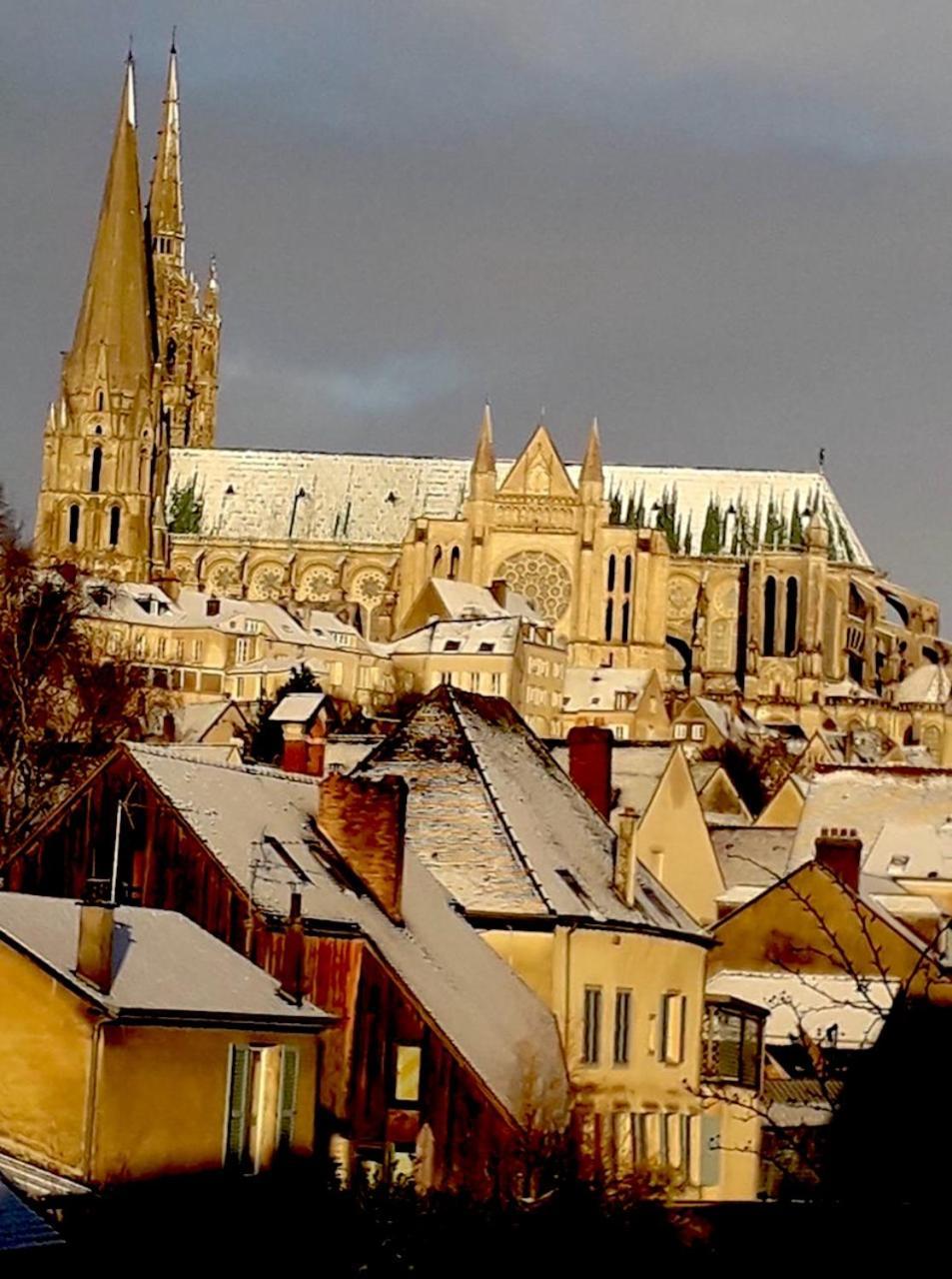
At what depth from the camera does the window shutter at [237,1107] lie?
26.2 meters

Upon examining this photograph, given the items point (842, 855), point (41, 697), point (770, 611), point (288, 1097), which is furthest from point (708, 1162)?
point (770, 611)

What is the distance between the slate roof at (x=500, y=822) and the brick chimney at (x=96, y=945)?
35.8 feet

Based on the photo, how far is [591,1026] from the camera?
3569 centimetres

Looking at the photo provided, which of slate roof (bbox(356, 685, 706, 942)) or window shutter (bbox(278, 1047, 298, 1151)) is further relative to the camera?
slate roof (bbox(356, 685, 706, 942))

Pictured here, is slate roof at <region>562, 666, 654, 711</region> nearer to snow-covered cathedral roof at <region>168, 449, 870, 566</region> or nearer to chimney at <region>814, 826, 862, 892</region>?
snow-covered cathedral roof at <region>168, 449, 870, 566</region>

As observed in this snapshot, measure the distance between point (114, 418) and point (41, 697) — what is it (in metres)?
128

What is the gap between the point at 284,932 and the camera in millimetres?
29281

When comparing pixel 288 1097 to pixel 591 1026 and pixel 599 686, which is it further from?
pixel 599 686

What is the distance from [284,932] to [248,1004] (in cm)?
232

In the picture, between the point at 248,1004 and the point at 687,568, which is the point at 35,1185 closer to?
the point at 248,1004

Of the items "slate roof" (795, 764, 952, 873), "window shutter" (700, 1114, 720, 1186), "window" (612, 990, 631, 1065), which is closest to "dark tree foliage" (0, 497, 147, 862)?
"window" (612, 990, 631, 1065)

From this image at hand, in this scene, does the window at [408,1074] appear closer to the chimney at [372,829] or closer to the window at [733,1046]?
the chimney at [372,829]

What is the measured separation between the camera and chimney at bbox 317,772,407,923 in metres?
32.3

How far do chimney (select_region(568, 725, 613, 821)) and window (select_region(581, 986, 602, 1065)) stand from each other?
7.13 m
